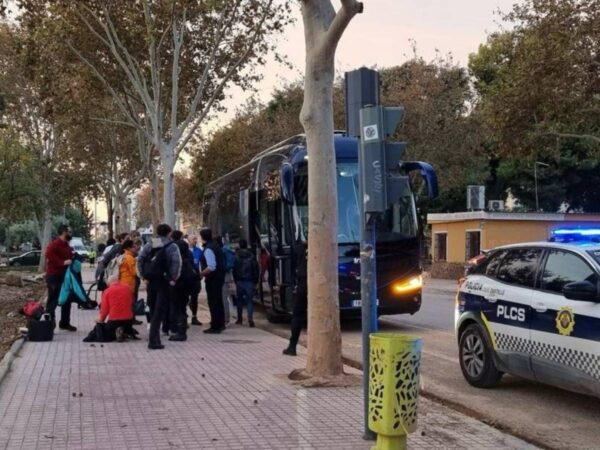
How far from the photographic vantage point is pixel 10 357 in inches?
396

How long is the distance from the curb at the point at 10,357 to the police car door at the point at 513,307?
5.63 metres

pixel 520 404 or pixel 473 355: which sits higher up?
pixel 473 355

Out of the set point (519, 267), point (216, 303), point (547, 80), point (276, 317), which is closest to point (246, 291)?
point (216, 303)

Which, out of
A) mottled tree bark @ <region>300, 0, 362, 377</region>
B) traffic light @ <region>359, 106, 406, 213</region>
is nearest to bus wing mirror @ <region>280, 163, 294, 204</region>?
mottled tree bark @ <region>300, 0, 362, 377</region>

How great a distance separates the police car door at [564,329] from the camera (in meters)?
6.57

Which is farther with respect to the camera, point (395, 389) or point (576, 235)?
point (576, 235)

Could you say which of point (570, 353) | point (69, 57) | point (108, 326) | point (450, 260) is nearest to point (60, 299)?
point (108, 326)

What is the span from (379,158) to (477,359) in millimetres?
3594

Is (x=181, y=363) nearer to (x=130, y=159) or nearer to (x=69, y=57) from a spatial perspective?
(x=69, y=57)

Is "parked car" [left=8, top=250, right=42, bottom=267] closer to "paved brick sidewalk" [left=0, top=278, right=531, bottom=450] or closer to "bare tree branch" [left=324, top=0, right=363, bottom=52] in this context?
"paved brick sidewalk" [left=0, top=278, right=531, bottom=450]

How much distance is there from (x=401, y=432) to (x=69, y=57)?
20.8 m

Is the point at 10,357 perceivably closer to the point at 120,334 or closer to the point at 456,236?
the point at 120,334

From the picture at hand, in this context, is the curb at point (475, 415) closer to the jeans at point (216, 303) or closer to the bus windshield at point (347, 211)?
the bus windshield at point (347, 211)

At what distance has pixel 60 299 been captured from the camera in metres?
13.2
